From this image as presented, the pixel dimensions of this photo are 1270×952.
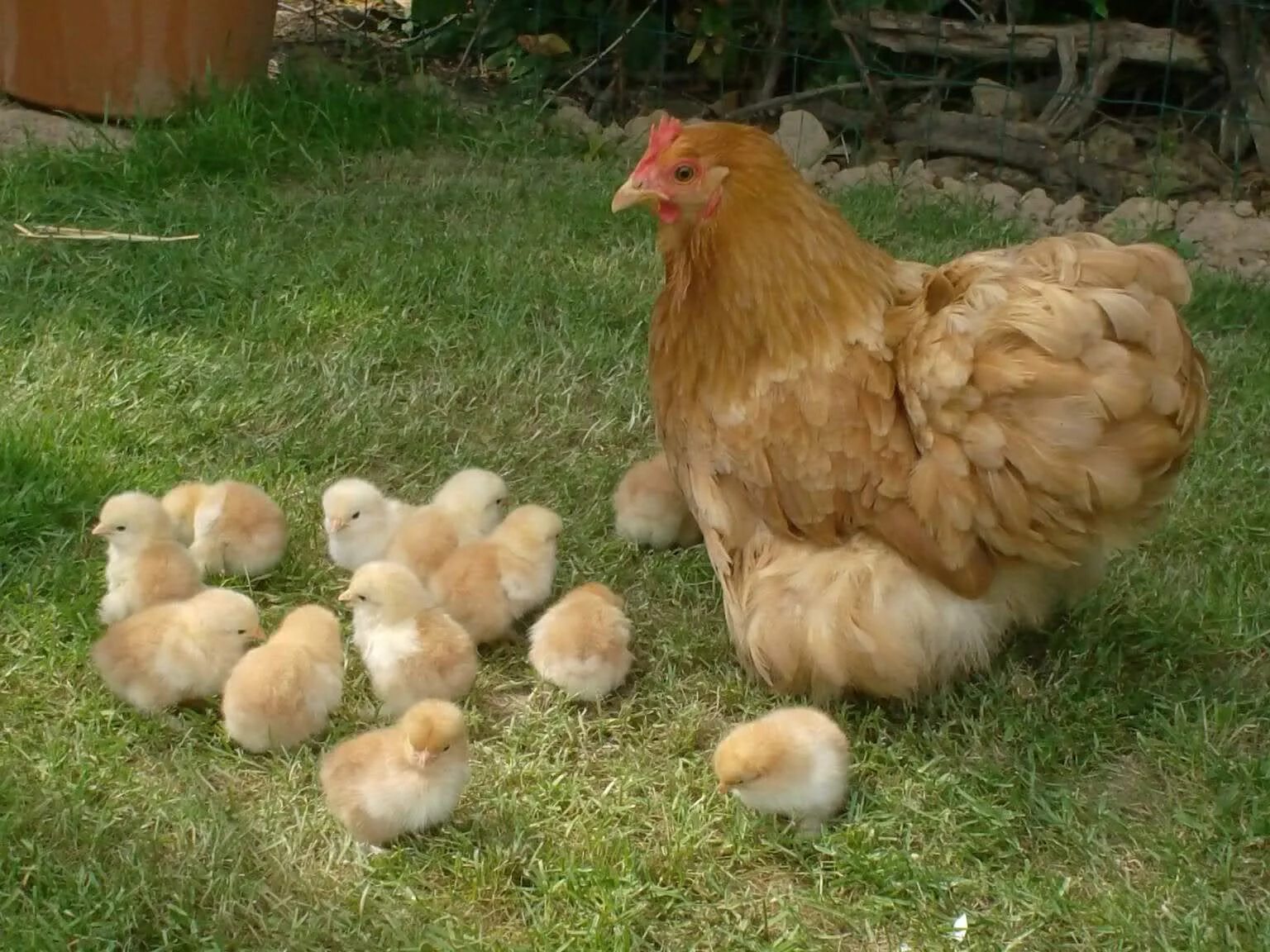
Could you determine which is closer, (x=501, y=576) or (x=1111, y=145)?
(x=501, y=576)

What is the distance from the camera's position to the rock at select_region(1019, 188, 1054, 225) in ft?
18.2

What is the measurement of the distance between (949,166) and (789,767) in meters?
4.11

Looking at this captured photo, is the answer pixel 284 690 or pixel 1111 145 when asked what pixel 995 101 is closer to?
pixel 1111 145

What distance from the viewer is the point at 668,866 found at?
8.16 feet

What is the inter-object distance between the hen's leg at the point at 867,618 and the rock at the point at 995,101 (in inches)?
145

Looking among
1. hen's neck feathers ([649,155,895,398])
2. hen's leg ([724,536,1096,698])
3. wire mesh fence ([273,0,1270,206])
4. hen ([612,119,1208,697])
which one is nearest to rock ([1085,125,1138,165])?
wire mesh fence ([273,0,1270,206])

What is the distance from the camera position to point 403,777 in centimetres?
243

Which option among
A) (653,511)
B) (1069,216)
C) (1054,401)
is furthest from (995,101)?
(1054,401)

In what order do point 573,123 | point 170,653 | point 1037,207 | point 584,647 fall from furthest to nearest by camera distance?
point 573,123
point 1037,207
point 584,647
point 170,653

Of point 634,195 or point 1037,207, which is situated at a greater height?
point 634,195

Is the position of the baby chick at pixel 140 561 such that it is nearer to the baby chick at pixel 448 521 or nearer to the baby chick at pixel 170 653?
the baby chick at pixel 170 653

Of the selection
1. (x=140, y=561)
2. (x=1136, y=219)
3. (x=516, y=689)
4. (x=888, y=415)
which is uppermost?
(x=888, y=415)

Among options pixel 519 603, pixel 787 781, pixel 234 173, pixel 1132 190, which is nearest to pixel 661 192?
pixel 519 603

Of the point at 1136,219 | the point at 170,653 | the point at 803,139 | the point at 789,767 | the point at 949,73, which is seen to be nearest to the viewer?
the point at 789,767
